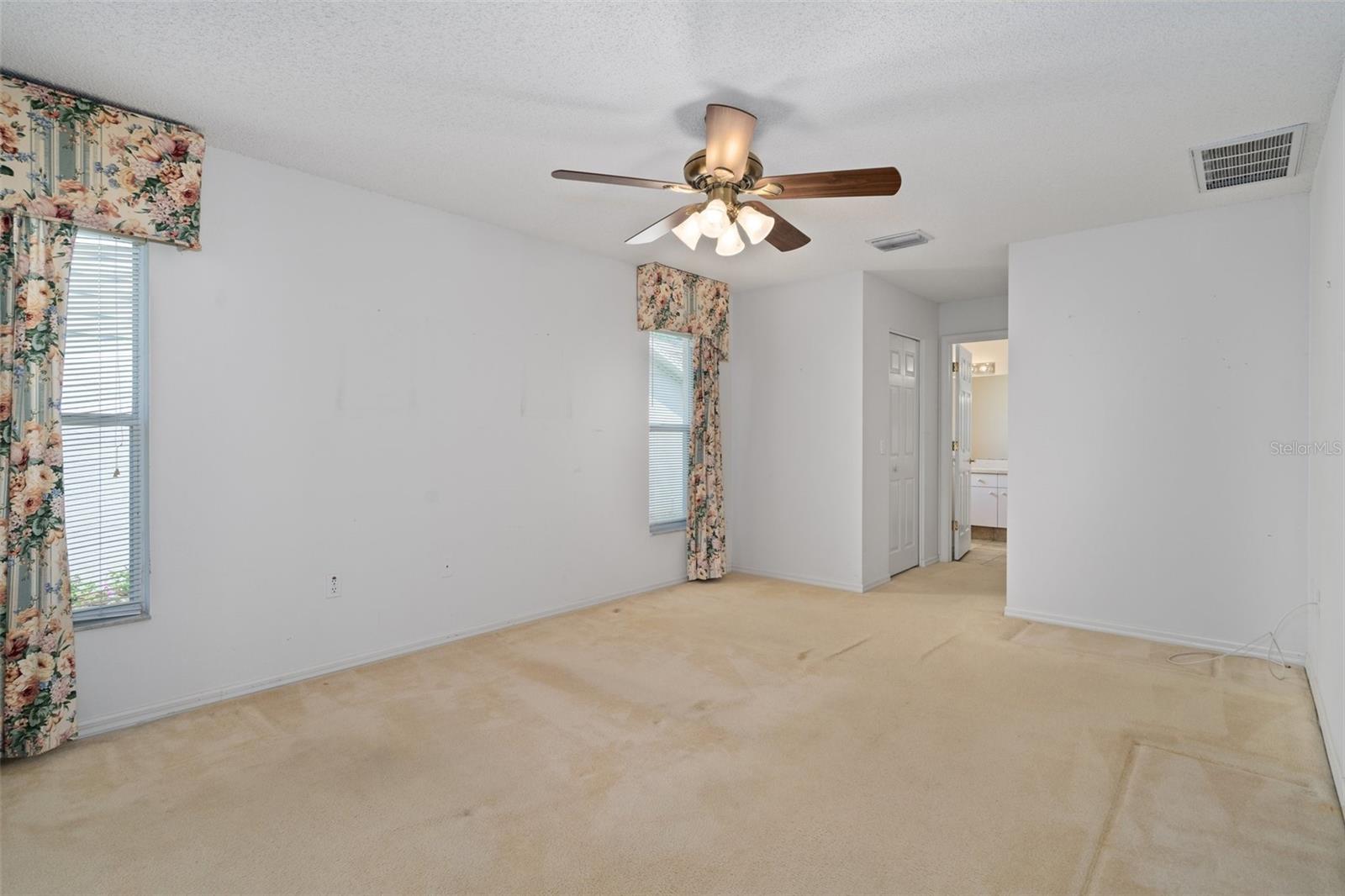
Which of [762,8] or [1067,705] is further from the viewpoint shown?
[1067,705]

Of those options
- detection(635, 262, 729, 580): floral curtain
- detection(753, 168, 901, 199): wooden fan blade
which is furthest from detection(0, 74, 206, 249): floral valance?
detection(635, 262, 729, 580): floral curtain

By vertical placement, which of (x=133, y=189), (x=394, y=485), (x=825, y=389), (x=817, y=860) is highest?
(x=133, y=189)

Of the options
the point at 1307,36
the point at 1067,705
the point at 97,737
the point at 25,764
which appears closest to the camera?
the point at 1307,36

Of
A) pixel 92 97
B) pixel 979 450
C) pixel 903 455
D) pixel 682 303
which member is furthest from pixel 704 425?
pixel 979 450

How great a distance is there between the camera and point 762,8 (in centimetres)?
206

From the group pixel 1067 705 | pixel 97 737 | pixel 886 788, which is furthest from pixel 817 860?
pixel 97 737

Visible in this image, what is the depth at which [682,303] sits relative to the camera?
209 inches

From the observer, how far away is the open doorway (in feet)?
21.4

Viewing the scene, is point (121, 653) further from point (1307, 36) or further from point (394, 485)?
point (1307, 36)

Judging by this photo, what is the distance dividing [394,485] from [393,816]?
1.93 m

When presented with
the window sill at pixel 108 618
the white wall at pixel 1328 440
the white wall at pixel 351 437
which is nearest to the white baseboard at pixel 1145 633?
the white wall at pixel 1328 440

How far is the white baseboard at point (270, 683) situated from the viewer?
108 inches

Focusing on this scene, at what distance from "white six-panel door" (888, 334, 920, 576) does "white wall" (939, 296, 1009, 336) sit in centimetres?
52

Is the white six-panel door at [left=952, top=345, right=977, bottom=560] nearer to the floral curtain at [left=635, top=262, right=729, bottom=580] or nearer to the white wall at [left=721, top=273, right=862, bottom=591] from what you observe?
the white wall at [left=721, top=273, right=862, bottom=591]
